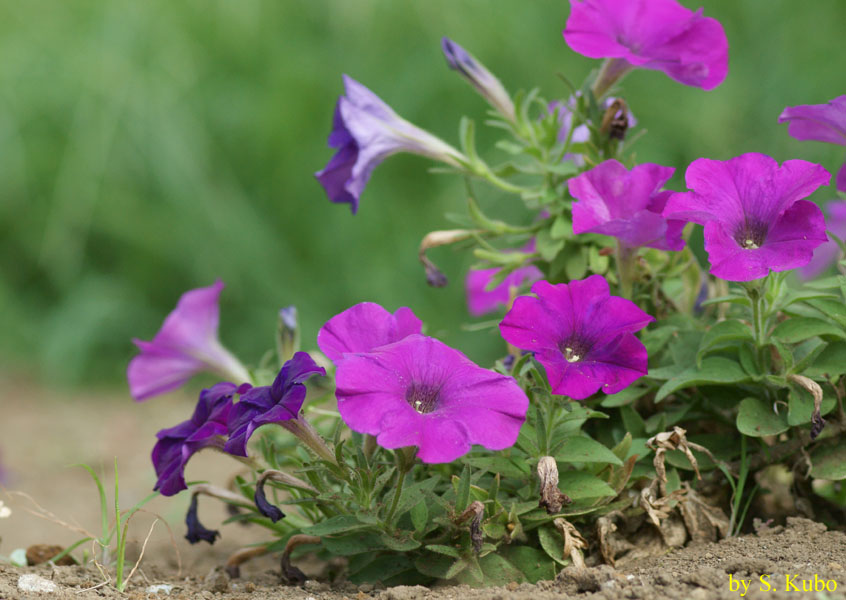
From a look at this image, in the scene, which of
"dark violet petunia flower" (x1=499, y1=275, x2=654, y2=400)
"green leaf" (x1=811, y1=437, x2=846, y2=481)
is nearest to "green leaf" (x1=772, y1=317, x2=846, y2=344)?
"green leaf" (x1=811, y1=437, x2=846, y2=481)

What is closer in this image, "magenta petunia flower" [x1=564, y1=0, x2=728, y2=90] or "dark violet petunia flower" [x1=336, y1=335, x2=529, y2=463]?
"dark violet petunia flower" [x1=336, y1=335, x2=529, y2=463]

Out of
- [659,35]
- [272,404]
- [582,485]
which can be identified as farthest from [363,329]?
[659,35]

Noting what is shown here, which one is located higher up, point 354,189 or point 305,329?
point 354,189

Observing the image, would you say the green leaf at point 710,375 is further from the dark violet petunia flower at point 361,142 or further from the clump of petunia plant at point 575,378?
the dark violet petunia flower at point 361,142

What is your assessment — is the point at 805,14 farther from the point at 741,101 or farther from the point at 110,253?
the point at 110,253

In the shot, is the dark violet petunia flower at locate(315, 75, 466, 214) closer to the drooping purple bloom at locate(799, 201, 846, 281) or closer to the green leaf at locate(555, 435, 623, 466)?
the green leaf at locate(555, 435, 623, 466)

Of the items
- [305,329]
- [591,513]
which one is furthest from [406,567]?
[305,329]

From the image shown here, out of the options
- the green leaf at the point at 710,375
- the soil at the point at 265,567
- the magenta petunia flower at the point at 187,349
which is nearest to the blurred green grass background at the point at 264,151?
the soil at the point at 265,567
